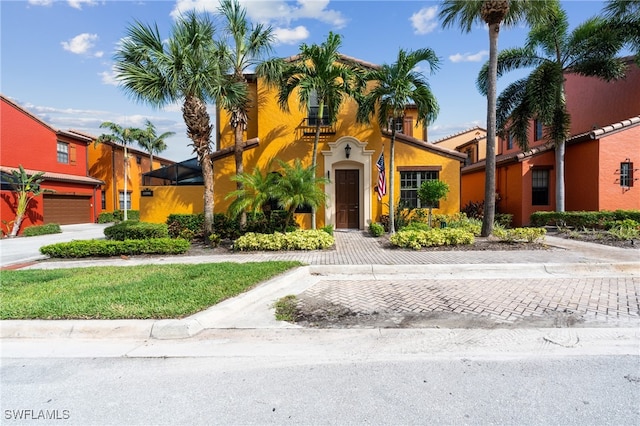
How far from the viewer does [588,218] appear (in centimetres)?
1341

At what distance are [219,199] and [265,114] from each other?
14.2ft

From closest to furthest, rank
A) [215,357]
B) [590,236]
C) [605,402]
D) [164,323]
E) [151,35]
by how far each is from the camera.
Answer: [605,402]
[215,357]
[164,323]
[151,35]
[590,236]

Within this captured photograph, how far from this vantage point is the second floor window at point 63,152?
75.4ft

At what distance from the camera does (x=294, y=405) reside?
278 centimetres

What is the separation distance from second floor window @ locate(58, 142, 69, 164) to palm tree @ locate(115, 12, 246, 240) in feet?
57.0

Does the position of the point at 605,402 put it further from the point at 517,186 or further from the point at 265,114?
the point at 517,186

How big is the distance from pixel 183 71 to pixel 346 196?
26.4 feet

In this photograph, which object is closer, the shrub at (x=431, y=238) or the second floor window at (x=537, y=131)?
the shrub at (x=431, y=238)

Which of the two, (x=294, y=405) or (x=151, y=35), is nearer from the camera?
(x=294, y=405)

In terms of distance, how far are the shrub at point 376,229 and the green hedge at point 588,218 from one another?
7.71 metres

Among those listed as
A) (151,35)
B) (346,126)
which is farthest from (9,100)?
(346,126)

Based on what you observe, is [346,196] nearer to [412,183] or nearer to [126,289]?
[412,183]

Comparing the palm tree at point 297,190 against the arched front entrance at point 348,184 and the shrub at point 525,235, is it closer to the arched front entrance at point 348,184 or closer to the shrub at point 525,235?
the arched front entrance at point 348,184

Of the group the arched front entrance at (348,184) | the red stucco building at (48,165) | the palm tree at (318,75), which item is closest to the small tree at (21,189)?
the red stucco building at (48,165)
